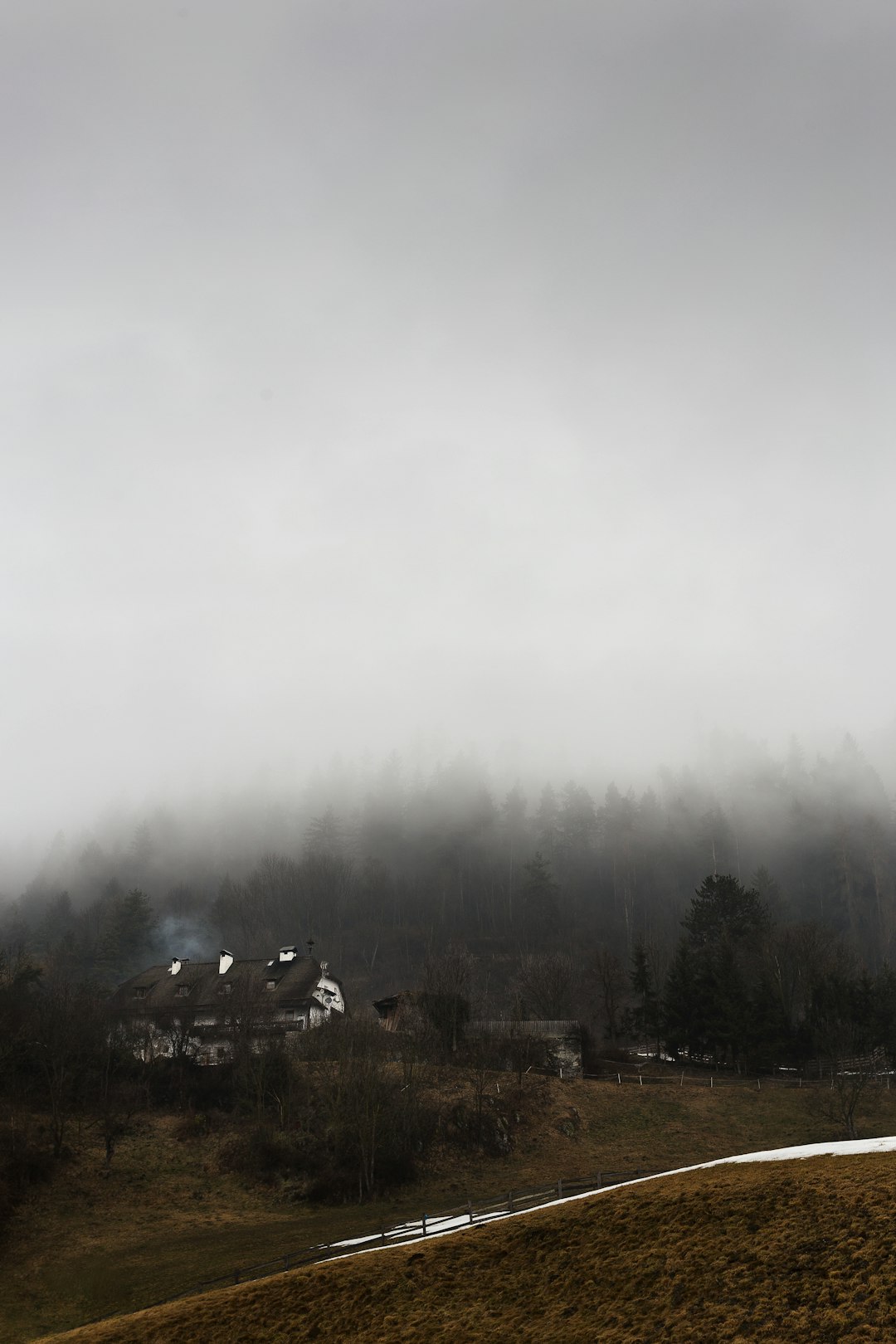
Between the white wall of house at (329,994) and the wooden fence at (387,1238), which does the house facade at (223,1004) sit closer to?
the white wall of house at (329,994)

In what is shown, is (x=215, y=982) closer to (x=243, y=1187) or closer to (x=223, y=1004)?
(x=223, y=1004)

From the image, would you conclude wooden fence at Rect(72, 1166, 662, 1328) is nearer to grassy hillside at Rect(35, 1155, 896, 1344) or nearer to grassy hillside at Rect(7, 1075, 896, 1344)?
grassy hillside at Rect(7, 1075, 896, 1344)

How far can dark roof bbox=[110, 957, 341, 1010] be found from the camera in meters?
79.8

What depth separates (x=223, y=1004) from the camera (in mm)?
72938

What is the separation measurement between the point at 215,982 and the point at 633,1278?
2890 inches

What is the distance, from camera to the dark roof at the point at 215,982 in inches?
3142

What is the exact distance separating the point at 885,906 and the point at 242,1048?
83.8 meters

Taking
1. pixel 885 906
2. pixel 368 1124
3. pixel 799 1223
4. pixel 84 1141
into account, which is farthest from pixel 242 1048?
pixel 885 906

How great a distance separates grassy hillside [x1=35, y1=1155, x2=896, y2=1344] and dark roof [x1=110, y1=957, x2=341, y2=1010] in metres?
58.9

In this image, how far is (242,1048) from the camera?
61844 mm

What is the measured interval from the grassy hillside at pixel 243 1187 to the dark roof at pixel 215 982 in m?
21.9

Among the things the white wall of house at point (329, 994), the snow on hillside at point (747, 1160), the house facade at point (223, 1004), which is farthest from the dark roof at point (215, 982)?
the snow on hillside at point (747, 1160)

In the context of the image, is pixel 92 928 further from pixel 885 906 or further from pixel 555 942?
pixel 885 906

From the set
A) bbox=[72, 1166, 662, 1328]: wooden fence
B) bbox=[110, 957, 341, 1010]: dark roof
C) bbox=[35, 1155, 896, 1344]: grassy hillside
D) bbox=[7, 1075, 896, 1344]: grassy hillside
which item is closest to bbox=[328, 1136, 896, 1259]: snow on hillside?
bbox=[72, 1166, 662, 1328]: wooden fence
